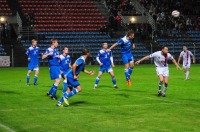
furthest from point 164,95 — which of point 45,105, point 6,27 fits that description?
point 6,27

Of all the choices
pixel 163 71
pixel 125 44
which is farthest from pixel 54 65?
pixel 125 44

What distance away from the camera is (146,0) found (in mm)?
60625

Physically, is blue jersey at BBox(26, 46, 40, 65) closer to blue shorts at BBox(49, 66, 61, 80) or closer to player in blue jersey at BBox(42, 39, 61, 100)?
player in blue jersey at BBox(42, 39, 61, 100)

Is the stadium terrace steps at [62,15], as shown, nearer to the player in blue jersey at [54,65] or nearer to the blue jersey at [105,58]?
the blue jersey at [105,58]

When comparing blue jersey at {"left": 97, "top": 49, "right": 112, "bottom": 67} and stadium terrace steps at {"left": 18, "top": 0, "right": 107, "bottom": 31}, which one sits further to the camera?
stadium terrace steps at {"left": 18, "top": 0, "right": 107, "bottom": 31}

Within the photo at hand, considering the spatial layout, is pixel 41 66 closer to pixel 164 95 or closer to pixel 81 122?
pixel 164 95

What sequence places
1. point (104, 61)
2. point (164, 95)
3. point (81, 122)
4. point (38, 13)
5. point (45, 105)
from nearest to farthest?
point (81, 122), point (45, 105), point (164, 95), point (104, 61), point (38, 13)

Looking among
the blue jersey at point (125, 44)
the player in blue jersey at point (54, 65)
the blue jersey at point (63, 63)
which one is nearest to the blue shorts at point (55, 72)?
the player in blue jersey at point (54, 65)

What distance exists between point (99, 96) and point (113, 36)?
3730 cm

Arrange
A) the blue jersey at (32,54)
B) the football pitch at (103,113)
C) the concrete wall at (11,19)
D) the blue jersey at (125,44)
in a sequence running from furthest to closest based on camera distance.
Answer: the concrete wall at (11,19)
the blue jersey at (32,54)
the blue jersey at (125,44)
the football pitch at (103,113)

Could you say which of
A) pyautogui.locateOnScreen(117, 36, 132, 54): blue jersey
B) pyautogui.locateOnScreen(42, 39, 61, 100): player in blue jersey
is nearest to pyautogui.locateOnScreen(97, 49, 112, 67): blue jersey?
pyautogui.locateOnScreen(117, 36, 132, 54): blue jersey

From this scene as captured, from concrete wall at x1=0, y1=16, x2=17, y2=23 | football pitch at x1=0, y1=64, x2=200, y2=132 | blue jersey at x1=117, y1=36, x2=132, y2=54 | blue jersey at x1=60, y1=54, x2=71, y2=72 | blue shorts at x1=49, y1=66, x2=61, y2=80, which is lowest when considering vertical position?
football pitch at x1=0, y1=64, x2=200, y2=132

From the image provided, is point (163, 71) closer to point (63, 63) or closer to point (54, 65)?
point (63, 63)

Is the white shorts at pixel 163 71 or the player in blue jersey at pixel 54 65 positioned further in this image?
the white shorts at pixel 163 71
